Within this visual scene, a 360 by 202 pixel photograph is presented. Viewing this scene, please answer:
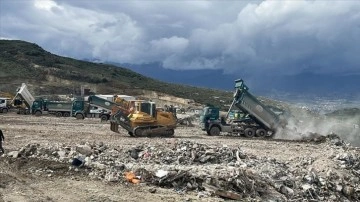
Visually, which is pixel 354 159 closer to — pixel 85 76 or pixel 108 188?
pixel 108 188

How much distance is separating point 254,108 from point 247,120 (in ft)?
3.06

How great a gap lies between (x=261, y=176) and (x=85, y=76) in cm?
Answer: 7133

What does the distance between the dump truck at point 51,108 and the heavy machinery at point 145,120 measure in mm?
22604

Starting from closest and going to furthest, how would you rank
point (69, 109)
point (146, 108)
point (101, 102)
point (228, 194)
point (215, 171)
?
point (228, 194) → point (215, 171) → point (146, 108) → point (101, 102) → point (69, 109)

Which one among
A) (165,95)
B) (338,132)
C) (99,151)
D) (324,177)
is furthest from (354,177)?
(165,95)

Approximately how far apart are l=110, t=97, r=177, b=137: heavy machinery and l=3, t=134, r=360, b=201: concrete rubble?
7.06 metres

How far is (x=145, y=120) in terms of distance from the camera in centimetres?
2531

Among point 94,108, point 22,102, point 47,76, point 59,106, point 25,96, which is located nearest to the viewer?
point 94,108

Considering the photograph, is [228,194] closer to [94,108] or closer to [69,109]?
[94,108]

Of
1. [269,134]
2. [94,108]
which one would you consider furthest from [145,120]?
[94,108]

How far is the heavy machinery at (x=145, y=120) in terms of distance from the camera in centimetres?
2525

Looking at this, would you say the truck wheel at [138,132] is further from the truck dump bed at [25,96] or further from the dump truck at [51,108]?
the truck dump bed at [25,96]

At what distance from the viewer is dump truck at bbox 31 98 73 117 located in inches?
1869

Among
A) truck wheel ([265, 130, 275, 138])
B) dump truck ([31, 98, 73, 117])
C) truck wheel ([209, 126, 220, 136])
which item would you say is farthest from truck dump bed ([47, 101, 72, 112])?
truck wheel ([265, 130, 275, 138])
